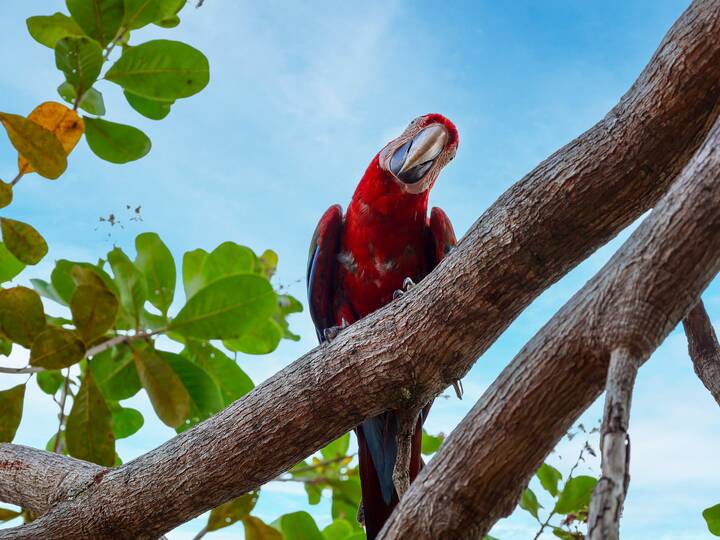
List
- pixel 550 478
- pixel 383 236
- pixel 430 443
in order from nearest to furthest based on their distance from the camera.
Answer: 1. pixel 550 478
2. pixel 383 236
3. pixel 430 443

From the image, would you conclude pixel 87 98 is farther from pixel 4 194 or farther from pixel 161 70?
pixel 4 194

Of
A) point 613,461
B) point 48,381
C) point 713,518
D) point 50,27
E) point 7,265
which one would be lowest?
point 613,461

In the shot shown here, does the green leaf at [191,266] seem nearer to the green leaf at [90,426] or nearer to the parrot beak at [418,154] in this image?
the green leaf at [90,426]

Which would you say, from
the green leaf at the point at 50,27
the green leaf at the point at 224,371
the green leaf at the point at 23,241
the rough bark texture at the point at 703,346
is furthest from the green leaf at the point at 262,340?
the rough bark texture at the point at 703,346

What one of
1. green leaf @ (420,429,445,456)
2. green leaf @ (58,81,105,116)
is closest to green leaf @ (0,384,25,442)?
green leaf @ (58,81,105,116)

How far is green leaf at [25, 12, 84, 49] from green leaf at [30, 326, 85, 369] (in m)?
0.81

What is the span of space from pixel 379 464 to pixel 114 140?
1071mm

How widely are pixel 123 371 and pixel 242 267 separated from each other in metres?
0.42

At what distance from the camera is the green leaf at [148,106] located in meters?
1.80

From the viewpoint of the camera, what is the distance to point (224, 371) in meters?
1.92

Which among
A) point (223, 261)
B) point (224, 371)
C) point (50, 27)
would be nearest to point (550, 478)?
point (224, 371)

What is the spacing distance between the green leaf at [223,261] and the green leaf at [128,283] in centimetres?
17

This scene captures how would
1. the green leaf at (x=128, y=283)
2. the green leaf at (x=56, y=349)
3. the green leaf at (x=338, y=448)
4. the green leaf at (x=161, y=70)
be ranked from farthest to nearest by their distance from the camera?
the green leaf at (x=338, y=448)
the green leaf at (x=128, y=283)
the green leaf at (x=161, y=70)
the green leaf at (x=56, y=349)

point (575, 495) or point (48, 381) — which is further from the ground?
point (48, 381)
